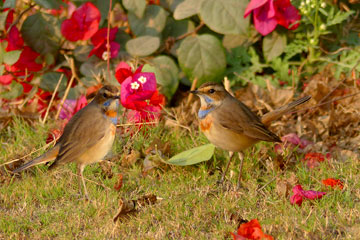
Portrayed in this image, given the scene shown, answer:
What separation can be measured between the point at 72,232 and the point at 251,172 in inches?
68.5

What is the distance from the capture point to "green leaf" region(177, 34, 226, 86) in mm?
6133

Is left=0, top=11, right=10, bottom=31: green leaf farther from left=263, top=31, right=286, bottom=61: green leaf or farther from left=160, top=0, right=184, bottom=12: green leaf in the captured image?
left=263, top=31, right=286, bottom=61: green leaf

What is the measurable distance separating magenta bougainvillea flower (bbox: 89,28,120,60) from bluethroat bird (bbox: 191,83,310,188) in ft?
5.25

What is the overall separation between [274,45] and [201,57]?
0.86 m

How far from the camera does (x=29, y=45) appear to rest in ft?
20.6

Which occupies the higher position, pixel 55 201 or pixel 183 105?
pixel 55 201

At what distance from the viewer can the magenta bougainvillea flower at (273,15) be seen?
601 cm

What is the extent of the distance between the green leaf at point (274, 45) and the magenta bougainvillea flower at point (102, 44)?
160 centimetres

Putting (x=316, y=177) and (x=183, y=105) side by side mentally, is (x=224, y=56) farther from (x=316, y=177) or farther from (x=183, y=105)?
(x=316, y=177)

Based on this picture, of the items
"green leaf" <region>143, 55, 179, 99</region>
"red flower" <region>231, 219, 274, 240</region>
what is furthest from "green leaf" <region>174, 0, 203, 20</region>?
"red flower" <region>231, 219, 274, 240</region>

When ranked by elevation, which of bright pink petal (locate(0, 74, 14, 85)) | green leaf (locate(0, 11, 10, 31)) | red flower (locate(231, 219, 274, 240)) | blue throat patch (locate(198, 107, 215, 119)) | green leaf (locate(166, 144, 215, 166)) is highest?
green leaf (locate(0, 11, 10, 31))

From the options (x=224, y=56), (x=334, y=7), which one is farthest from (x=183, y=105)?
(x=334, y=7)

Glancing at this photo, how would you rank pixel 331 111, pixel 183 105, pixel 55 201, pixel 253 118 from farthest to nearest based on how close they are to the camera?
pixel 183 105
pixel 331 111
pixel 253 118
pixel 55 201

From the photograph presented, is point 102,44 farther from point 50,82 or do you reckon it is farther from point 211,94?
point 211,94
